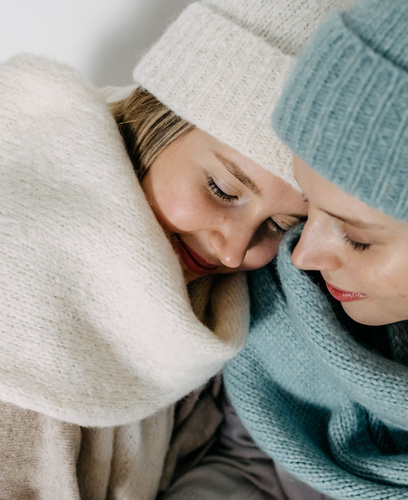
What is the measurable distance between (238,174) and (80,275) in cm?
30

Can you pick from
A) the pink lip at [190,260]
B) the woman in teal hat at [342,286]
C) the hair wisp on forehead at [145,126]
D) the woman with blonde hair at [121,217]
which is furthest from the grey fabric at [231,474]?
the hair wisp on forehead at [145,126]

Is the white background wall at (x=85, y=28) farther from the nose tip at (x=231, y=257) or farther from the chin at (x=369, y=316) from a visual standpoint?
the chin at (x=369, y=316)

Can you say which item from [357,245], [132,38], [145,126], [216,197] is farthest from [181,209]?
[132,38]

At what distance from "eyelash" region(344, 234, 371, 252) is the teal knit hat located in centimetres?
9

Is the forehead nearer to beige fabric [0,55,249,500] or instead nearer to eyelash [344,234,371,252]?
eyelash [344,234,371,252]

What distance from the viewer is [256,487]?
38.0 inches

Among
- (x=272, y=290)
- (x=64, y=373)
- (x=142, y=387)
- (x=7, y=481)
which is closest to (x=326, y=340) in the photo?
(x=272, y=290)

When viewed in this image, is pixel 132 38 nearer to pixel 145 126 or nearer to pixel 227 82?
pixel 145 126

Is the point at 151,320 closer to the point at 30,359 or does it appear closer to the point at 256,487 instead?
the point at 30,359

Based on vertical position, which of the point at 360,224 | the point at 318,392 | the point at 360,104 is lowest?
the point at 318,392

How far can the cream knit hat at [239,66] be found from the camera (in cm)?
72

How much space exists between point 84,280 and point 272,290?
1.34 ft

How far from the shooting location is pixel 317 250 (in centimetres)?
67

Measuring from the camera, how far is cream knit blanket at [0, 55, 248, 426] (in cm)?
71
